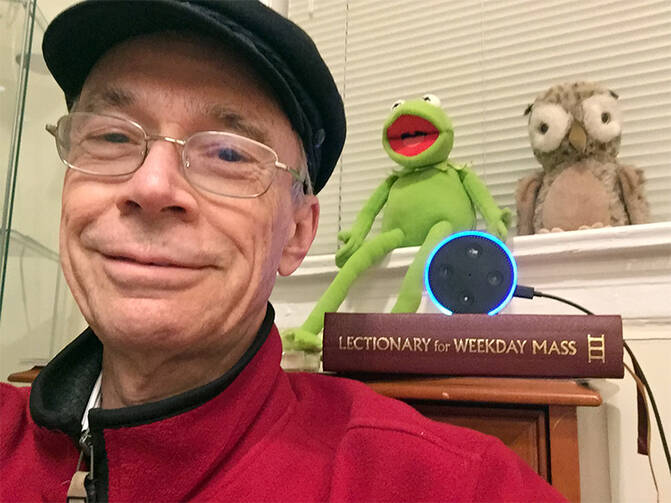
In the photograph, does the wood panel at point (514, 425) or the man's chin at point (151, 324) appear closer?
the man's chin at point (151, 324)

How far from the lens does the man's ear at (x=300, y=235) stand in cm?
72

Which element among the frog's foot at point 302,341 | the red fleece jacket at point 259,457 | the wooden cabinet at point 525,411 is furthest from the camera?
the frog's foot at point 302,341

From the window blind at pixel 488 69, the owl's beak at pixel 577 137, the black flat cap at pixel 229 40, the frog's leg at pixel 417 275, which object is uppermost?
the window blind at pixel 488 69

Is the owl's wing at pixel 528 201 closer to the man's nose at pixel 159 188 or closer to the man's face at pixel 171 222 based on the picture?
the man's face at pixel 171 222

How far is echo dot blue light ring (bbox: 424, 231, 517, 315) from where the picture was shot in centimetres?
79

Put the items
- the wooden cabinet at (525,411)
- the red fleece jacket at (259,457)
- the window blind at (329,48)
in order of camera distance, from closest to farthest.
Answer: the red fleece jacket at (259,457) → the wooden cabinet at (525,411) → the window blind at (329,48)

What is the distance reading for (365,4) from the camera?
145 cm

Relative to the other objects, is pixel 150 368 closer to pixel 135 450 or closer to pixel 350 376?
pixel 135 450

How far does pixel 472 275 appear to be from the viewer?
2.65ft

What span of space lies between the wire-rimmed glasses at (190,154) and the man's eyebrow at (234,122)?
0.04ft

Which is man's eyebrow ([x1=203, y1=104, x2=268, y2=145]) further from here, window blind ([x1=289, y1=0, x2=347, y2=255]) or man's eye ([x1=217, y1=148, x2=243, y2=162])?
window blind ([x1=289, y1=0, x2=347, y2=255])

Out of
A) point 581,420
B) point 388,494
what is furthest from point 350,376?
point 581,420

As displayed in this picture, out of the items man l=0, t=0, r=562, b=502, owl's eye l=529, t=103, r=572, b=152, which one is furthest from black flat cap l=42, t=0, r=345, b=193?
owl's eye l=529, t=103, r=572, b=152

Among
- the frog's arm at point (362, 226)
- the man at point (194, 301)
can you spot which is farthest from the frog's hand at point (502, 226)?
the man at point (194, 301)
